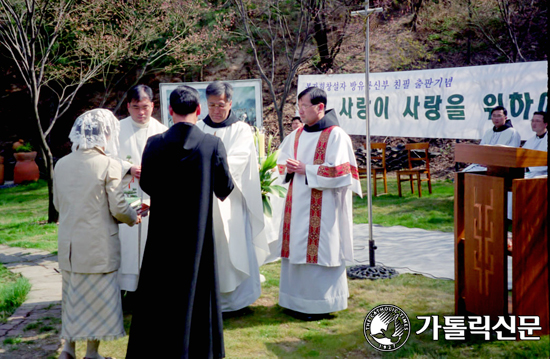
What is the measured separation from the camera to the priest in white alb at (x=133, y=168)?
14.9 ft

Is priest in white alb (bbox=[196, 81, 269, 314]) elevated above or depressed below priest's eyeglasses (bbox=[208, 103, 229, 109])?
below

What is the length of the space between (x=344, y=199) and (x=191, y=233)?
1.83 m


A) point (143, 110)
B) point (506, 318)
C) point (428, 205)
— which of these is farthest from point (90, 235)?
point (428, 205)

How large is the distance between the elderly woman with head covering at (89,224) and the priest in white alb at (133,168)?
32.2 inches

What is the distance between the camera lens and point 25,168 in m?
14.9

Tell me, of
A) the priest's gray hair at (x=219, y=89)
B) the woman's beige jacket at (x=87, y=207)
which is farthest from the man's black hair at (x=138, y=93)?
the woman's beige jacket at (x=87, y=207)

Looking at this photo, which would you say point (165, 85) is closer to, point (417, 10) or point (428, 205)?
point (428, 205)

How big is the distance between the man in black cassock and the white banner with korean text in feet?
23.4

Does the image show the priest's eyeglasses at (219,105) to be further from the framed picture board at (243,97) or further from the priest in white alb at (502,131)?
the priest in white alb at (502,131)

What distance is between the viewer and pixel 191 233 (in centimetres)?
336

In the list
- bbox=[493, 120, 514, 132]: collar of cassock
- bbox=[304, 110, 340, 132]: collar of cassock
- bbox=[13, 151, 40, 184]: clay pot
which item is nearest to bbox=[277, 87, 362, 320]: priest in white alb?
bbox=[304, 110, 340, 132]: collar of cassock

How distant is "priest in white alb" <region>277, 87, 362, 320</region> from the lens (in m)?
4.60

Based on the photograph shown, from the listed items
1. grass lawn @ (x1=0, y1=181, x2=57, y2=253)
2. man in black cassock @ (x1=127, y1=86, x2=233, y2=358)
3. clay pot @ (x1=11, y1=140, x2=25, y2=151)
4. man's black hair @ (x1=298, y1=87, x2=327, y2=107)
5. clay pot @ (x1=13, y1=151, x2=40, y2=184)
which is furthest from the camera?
clay pot @ (x1=11, y1=140, x2=25, y2=151)

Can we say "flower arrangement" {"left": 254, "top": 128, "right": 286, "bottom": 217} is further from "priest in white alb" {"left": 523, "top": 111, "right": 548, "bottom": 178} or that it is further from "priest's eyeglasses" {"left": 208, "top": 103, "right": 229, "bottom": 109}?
"priest in white alb" {"left": 523, "top": 111, "right": 548, "bottom": 178}
